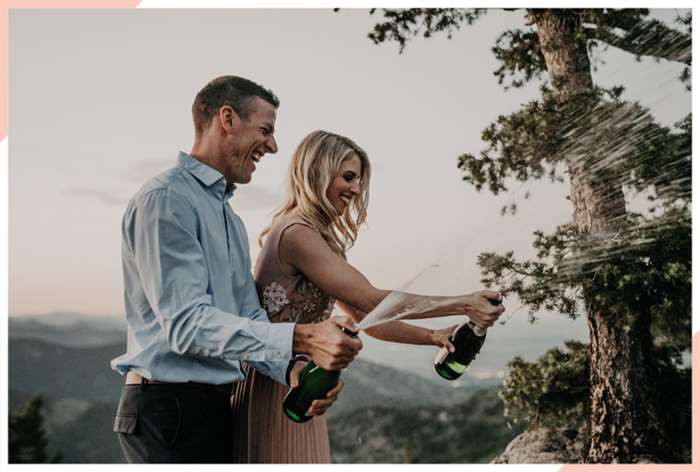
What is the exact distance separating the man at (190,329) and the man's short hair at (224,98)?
0.51 feet

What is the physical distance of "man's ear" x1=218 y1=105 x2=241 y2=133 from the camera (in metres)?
1.68

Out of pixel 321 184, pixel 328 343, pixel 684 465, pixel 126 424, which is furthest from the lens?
pixel 684 465

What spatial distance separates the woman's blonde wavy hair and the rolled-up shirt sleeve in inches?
17.7

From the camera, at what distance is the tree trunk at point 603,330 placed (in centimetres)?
234

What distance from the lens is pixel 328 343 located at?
1.27 metres

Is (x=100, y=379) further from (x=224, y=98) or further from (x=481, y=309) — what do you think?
(x=481, y=309)

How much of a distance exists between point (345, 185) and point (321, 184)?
2.4 inches

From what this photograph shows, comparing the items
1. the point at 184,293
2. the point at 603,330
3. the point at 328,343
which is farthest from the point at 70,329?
the point at 603,330

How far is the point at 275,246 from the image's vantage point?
1.75m

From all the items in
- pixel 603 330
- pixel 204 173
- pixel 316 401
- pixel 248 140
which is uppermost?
pixel 248 140

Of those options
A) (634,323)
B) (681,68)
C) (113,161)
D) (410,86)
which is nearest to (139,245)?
(113,161)

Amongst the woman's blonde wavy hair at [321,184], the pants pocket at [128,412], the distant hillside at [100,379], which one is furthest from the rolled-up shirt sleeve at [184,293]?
the distant hillside at [100,379]

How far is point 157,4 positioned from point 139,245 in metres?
Result: 1.17

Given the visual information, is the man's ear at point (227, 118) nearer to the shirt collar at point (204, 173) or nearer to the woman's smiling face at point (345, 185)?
the shirt collar at point (204, 173)
